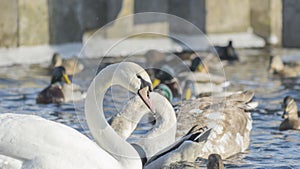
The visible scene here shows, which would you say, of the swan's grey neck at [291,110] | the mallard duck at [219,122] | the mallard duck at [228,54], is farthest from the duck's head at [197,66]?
the mallard duck at [219,122]

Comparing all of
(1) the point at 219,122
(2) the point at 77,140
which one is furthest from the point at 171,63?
(2) the point at 77,140

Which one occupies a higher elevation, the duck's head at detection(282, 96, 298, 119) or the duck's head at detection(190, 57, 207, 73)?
the duck's head at detection(282, 96, 298, 119)

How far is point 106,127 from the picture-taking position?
695 cm

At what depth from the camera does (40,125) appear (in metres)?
6.56

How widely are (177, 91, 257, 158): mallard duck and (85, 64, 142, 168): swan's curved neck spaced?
184 centimetres

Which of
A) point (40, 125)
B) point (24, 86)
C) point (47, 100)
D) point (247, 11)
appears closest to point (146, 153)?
point (40, 125)

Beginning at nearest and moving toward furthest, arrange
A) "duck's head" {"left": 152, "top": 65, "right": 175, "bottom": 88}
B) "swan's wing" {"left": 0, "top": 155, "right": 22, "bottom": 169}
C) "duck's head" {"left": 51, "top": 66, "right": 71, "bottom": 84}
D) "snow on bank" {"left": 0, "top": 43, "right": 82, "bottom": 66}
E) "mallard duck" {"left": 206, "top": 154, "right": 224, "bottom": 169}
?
"swan's wing" {"left": 0, "top": 155, "right": 22, "bottom": 169}, "mallard duck" {"left": 206, "top": 154, "right": 224, "bottom": 169}, "duck's head" {"left": 51, "top": 66, "right": 71, "bottom": 84}, "duck's head" {"left": 152, "top": 65, "right": 175, "bottom": 88}, "snow on bank" {"left": 0, "top": 43, "right": 82, "bottom": 66}

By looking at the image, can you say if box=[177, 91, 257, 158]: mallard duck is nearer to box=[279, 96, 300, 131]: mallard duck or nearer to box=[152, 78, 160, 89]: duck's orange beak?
box=[279, 96, 300, 131]: mallard duck

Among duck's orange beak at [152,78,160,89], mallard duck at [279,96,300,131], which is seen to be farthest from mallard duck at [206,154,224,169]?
duck's orange beak at [152,78,160,89]

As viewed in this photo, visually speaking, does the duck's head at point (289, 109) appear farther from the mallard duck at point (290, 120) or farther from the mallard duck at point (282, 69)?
the mallard duck at point (282, 69)

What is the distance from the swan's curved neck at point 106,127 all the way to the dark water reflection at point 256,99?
1515 mm

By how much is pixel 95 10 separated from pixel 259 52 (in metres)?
3.98

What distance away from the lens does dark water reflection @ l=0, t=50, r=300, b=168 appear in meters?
9.00

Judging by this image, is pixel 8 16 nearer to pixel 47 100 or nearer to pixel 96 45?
pixel 96 45
